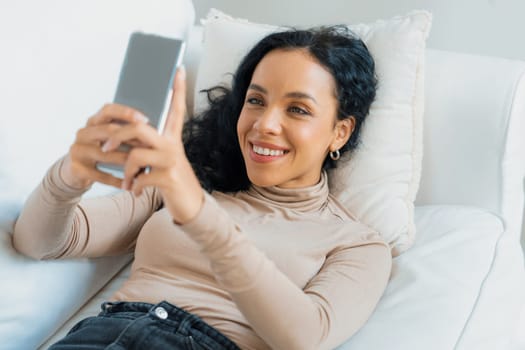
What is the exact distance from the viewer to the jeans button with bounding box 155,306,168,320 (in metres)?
1.02

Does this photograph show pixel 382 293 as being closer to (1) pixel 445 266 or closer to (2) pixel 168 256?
(1) pixel 445 266

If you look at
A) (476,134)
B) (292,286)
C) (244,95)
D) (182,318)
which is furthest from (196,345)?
(476,134)

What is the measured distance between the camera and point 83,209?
113 cm

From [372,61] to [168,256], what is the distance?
1.85ft

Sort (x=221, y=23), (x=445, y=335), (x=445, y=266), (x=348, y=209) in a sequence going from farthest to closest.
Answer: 1. (x=221, y=23)
2. (x=348, y=209)
3. (x=445, y=266)
4. (x=445, y=335)

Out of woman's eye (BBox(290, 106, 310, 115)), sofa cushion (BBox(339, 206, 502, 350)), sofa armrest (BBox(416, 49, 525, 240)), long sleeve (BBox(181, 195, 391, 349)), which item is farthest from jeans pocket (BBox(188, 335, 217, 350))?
sofa armrest (BBox(416, 49, 525, 240))

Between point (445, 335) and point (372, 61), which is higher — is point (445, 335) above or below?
below

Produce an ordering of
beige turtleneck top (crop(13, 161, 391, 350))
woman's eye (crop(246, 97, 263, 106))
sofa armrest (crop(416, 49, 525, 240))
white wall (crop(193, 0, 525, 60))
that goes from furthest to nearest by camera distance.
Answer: white wall (crop(193, 0, 525, 60)) → sofa armrest (crop(416, 49, 525, 240)) → woman's eye (crop(246, 97, 263, 106)) → beige turtleneck top (crop(13, 161, 391, 350))

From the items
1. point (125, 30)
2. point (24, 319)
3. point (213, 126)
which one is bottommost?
point (24, 319)

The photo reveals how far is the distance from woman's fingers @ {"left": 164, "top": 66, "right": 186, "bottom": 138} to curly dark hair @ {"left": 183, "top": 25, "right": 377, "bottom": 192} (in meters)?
0.44

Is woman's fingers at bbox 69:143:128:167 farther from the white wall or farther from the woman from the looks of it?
the white wall

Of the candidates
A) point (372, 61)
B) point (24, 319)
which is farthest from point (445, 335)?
point (24, 319)

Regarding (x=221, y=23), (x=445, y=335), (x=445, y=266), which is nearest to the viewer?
(x=445, y=335)

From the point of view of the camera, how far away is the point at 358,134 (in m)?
1.32
